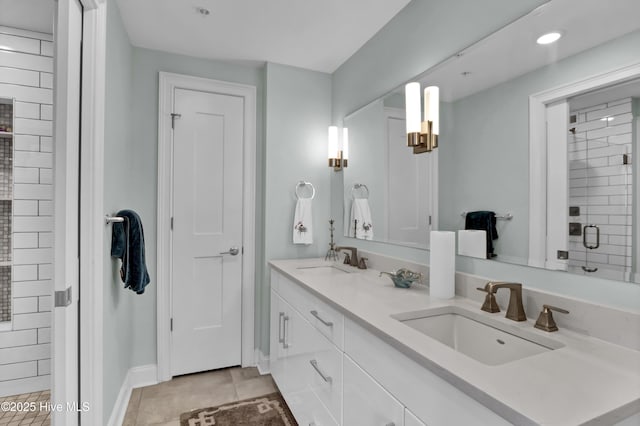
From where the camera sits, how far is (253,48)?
240cm

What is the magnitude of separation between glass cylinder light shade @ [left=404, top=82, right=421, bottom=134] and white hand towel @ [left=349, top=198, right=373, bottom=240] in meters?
0.70

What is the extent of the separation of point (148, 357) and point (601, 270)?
2.72 meters

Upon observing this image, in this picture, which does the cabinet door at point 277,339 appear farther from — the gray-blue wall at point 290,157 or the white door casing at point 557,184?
the white door casing at point 557,184

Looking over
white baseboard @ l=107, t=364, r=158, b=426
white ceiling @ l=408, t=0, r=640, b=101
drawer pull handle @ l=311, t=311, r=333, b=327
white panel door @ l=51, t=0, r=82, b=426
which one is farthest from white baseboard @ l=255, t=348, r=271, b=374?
white ceiling @ l=408, t=0, r=640, b=101

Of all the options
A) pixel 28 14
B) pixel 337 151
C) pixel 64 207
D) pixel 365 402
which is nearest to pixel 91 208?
pixel 64 207

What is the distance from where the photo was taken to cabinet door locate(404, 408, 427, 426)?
906mm

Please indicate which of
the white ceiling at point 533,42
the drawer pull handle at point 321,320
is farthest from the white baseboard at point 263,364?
the white ceiling at point 533,42

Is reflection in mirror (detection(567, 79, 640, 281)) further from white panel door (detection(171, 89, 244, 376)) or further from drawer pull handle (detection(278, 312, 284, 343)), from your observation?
white panel door (detection(171, 89, 244, 376))

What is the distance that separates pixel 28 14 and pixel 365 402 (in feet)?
5.54

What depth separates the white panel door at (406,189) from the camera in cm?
177

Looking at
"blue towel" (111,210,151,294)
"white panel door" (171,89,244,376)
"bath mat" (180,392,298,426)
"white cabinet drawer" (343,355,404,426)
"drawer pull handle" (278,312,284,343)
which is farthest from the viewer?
"white panel door" (171,89,244,376)

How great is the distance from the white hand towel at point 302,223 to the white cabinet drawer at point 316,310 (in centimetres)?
48

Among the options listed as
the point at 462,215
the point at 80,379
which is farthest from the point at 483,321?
the point at 80,379

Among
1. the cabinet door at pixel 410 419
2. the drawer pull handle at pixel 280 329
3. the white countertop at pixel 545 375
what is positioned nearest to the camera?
the white countertop at pixel 545 375
